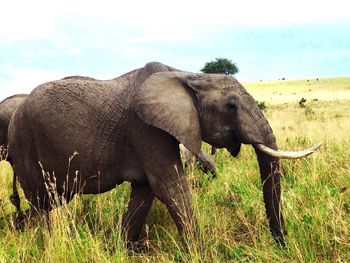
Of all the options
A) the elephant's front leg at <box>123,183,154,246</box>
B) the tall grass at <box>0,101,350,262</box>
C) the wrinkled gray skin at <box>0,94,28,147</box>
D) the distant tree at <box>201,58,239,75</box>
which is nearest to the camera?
the tall grass at <box>0,101,350,262</box>

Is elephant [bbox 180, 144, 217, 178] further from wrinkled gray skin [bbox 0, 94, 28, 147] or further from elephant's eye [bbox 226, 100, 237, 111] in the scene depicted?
elephant's eye [bbox 226, 100, 237, 111]

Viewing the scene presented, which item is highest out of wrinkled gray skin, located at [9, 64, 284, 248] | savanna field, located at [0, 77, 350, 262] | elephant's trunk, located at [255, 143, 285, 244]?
wrinkled gray skin, located at [9, 64, 284, 248]

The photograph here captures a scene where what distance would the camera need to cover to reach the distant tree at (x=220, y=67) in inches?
2392

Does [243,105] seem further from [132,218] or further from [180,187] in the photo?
[132,218]

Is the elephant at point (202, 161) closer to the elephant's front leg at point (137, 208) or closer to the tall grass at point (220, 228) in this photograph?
the tall grass at point (220, 228)

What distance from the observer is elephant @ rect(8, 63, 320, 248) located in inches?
161

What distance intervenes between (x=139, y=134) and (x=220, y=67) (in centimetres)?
5743

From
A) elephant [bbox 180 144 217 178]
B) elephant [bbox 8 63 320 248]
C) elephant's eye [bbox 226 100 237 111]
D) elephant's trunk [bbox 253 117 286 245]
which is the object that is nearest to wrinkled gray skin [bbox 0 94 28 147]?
elephant [bbox 8 63 320 248]

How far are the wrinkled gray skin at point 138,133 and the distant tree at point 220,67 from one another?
183 ft

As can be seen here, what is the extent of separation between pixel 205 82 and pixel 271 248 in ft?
5.10

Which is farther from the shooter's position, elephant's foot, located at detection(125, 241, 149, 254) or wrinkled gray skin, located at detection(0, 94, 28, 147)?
wrinkled gray skin, located at detection(0, 94, 28, 147)

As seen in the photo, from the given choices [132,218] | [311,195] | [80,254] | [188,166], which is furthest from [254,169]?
[80,254]

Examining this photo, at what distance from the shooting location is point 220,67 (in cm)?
6075

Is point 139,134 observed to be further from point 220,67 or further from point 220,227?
point 220,67
